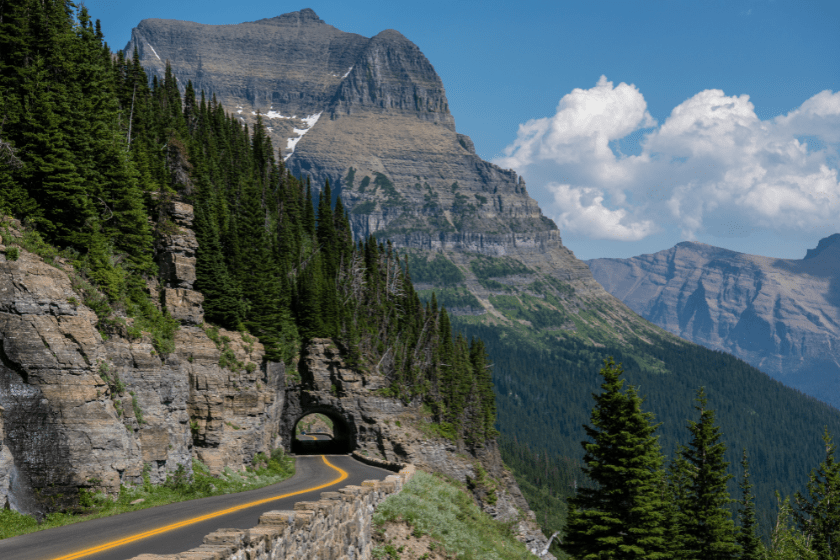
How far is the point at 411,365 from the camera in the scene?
267 ft

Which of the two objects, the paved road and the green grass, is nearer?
the paved road

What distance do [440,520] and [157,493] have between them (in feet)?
41.3

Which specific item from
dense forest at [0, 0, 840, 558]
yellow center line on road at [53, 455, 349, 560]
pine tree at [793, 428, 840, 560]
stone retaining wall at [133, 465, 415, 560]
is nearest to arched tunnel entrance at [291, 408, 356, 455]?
dense forest at [0, 0, 840, 558]

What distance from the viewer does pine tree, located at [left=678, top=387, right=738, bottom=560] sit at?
39.7 meters

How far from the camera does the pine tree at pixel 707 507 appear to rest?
39719 millimetres

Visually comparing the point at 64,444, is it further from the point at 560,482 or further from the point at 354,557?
the point at 560,482

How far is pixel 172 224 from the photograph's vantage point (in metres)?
42.2

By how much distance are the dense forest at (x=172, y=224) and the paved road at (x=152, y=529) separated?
9.35m

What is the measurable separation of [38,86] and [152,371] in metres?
17.7

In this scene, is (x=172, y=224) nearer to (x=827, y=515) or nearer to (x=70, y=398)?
(x=70, y=398)

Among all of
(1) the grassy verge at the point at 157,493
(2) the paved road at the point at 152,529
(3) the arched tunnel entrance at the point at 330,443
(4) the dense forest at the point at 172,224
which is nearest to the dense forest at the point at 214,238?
(4) the dense forest at the point at 172,224

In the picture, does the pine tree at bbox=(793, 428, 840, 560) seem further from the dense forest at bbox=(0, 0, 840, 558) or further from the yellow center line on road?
the yellow center line on road

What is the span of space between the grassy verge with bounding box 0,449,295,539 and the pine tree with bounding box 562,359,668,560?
17.9 m

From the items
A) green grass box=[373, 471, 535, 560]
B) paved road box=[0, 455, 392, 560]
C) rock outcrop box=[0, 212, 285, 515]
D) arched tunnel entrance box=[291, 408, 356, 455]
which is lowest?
arched tunnel entrance box=[291, 408, 356, 455]
